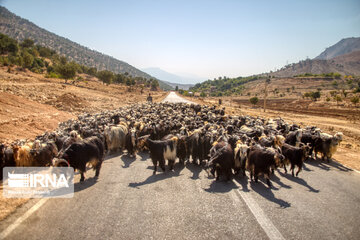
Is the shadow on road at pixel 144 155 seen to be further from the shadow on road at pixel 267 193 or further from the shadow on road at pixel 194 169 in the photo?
the shadow on road at pixel 267 193

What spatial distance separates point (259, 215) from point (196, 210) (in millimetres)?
1414

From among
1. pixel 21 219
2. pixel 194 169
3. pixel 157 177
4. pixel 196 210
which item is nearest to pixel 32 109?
pixel 157 177

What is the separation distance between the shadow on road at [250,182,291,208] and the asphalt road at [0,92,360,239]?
2 centimetres

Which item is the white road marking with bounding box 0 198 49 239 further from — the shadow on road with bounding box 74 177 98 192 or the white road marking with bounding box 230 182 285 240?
the white road marking with bounding box 230 182 285 240

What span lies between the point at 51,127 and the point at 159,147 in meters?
11.5

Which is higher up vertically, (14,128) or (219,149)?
(219,149)

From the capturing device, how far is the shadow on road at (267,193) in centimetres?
513

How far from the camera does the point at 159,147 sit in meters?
7.27

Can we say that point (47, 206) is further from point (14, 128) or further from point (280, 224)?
point (14, 128)

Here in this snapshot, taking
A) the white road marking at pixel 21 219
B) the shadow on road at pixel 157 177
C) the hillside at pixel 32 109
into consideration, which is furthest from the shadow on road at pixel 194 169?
the hillside at pixel 32 109

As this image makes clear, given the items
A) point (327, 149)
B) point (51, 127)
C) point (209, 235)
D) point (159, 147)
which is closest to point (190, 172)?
point (159, 147)

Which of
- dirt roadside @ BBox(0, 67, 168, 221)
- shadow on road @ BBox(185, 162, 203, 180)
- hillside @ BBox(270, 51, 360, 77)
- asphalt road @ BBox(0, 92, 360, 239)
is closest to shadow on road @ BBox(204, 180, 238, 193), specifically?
asphalt road @ BBox(0, 92, 360, 239)

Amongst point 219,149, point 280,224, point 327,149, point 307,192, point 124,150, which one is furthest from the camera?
point 124,150

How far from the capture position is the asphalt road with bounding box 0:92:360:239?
13.0 feet
